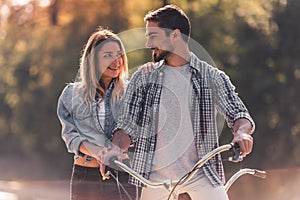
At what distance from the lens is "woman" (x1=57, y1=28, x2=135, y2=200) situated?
4531mm

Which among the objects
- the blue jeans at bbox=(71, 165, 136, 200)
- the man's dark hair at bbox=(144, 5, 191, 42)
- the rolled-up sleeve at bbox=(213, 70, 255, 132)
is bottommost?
the blue jeans at bbox=(71, 165, 136, 200)

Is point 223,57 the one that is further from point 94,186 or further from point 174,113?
point 174,113

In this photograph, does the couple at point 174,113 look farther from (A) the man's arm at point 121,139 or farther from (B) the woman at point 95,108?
(B) the woman at point 95,108

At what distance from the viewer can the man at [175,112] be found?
374cm

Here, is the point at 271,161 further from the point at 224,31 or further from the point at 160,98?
the point at 160,98

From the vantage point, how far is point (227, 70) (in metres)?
13.1

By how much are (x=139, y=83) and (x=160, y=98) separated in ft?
0.49

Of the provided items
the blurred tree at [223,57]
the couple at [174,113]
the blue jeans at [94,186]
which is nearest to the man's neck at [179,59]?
the couple at [174,113]

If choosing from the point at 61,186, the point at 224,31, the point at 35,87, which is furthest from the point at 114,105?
the point at 35,87

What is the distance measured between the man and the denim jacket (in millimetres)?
665

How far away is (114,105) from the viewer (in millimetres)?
4605

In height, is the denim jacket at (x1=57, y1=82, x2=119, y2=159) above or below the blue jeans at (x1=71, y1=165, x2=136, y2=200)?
above

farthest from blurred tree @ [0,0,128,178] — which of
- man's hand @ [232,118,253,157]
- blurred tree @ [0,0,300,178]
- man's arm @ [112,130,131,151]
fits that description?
man's hand @ [232,118,253,157]

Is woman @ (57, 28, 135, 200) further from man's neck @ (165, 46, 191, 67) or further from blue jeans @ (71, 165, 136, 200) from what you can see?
man's neck @ (165, 46, 191, 67)
